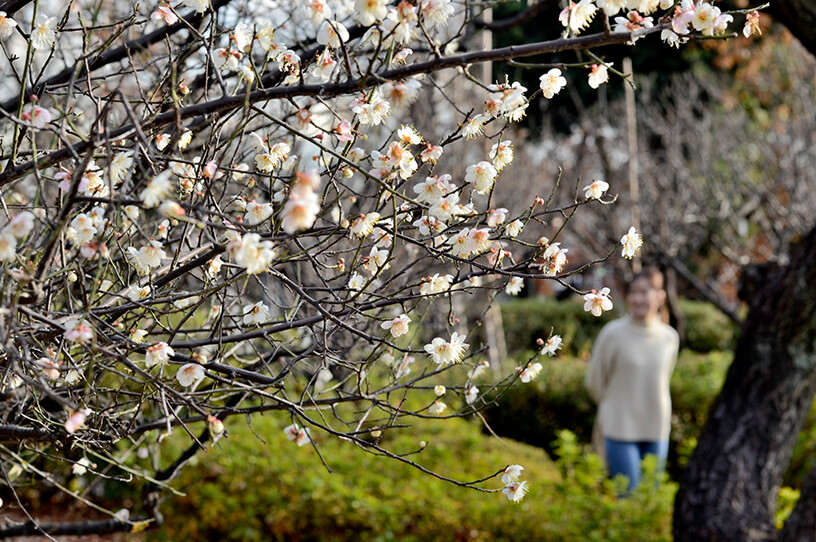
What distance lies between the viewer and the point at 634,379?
202 inches

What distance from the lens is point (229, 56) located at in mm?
1685

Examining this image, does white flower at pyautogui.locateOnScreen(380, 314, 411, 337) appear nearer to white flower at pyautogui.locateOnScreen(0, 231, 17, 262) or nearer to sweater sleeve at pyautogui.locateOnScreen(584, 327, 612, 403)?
white flower at pyautogui.locateOnScreen(0, 231, 17, 262)

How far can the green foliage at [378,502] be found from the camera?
11.8 feet

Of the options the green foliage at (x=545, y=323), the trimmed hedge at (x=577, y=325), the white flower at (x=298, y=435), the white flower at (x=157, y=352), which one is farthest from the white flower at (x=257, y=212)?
the green foliage at (x=545, y=323)

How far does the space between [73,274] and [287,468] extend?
270 cm

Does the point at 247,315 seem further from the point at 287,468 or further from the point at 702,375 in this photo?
the point at 702,375

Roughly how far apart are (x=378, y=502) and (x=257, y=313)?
2.20 meters

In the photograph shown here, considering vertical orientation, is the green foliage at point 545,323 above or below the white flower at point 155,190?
above

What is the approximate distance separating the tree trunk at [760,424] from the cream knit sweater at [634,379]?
1746 mm

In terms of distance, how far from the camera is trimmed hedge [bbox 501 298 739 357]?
11867 millimetres

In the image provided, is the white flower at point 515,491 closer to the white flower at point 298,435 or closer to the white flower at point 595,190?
the white flower at point 298,435

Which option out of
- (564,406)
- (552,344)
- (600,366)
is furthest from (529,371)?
(564,406)

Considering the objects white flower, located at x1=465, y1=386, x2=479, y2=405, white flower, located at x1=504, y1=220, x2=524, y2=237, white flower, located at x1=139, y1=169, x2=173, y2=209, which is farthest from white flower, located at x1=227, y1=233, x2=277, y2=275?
white flower, located at x1=465, y1=386, x2=479, y2=405

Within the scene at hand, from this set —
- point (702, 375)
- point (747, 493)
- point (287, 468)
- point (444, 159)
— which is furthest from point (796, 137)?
point (287, 468)
